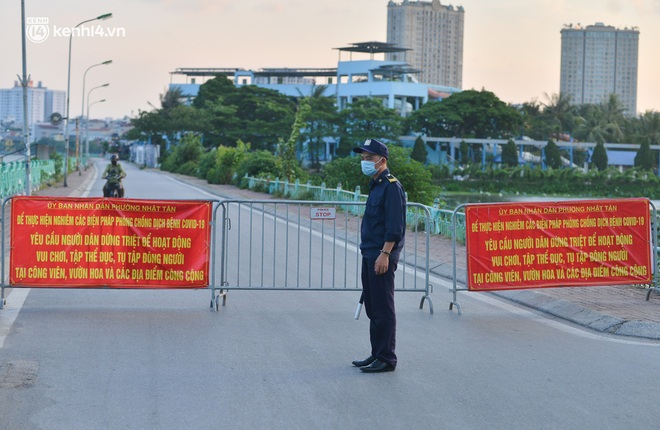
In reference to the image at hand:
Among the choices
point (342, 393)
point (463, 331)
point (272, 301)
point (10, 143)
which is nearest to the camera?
point (342, 393)

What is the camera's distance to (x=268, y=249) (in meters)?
16.0

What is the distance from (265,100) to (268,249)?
A: 69452mm

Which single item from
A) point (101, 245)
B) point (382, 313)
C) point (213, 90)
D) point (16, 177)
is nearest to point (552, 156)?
point (213, 90)

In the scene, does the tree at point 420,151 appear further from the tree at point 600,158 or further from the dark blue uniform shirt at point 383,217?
the dark blue uniform shirt at point 383,217

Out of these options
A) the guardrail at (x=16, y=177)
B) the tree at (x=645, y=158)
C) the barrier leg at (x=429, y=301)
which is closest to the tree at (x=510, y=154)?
the tree at (x=645, y=158)

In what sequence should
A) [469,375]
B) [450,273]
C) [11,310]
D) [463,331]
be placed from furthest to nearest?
[450,273] < [11,310] < [463,331] < [469,375]

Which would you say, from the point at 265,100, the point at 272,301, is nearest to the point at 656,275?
the point at 272,301

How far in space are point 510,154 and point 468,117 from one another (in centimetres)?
541

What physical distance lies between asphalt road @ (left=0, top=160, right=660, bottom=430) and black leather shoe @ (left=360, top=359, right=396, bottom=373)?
3.2 inches

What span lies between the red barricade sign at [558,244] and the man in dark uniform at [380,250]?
303 cm

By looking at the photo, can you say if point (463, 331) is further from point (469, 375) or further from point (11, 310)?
point (11, 310)

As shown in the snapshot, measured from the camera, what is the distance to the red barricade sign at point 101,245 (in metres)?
9.93

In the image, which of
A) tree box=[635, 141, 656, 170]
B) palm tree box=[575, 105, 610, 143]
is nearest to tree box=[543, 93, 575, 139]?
palm tree box=[575, 105, 610, 143]

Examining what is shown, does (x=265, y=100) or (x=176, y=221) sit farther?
(x=265, y=100)
